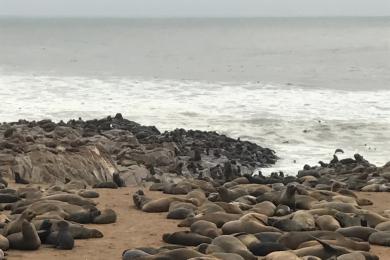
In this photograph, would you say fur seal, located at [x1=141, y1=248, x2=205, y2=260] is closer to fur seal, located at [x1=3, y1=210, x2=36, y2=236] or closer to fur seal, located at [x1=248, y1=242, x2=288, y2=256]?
fur seal, located at [x1=248, y1=242, x2=288, y2=256]

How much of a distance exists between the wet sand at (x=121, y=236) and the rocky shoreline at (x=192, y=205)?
12cm

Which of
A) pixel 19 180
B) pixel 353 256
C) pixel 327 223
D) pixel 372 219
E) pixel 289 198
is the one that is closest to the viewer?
pixel 353 256

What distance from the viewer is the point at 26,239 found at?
7059 mm

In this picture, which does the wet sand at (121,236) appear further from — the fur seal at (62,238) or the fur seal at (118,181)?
the fur seal at (118,181)

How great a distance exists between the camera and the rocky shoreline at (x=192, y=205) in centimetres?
696

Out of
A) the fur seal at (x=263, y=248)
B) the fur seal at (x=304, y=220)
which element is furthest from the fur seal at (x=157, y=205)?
the fur seal at (x=263, y=248)

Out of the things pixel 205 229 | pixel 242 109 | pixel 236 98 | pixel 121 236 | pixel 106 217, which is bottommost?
pixel 121 236

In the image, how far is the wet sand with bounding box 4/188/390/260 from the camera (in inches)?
277

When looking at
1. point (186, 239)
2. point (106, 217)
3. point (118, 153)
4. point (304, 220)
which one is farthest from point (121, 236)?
point (118, 153)

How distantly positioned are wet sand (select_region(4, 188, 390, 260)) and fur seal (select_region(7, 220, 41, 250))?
6cm


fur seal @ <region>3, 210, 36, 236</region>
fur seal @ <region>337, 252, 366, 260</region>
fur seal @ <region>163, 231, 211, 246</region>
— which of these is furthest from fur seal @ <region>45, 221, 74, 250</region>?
fur seal @ <region>337, 252, 366, 260</region>

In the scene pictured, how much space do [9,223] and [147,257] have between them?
6.25 feet

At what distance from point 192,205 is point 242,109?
68.5 ft

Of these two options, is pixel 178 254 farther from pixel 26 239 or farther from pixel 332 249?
pixel 26 239
